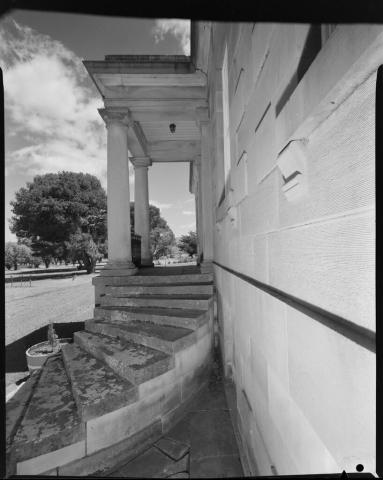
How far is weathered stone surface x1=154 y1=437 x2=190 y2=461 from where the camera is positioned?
2895 mm

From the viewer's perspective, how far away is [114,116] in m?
6.67

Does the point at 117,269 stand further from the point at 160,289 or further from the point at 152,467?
the point at 152,467

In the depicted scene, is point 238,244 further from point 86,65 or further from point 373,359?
point 86,65

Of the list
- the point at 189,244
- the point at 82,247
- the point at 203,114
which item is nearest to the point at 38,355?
the point at 203,114

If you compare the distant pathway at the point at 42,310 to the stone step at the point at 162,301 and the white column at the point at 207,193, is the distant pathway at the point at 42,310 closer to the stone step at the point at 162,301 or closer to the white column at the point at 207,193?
the stone step at the point at 162,301

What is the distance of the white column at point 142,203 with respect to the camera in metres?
10.4

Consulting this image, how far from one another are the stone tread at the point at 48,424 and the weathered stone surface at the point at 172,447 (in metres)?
1.05

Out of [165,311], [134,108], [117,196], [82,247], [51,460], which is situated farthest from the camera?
[82,247]

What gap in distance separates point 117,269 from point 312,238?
587 cm

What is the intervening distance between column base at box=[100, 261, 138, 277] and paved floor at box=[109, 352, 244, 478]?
3720 mm

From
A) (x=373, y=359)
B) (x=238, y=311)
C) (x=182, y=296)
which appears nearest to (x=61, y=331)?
(x=182, y=296)

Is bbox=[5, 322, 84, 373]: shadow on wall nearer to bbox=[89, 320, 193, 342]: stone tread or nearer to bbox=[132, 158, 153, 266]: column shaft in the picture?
bbox=[89, 320, 193, 342]: stone tread

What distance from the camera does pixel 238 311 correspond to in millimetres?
2961

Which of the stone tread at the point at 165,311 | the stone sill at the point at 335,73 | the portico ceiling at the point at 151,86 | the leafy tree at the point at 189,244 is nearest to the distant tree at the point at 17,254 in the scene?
the leafy tree at the point at 189,244
